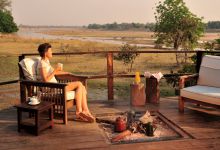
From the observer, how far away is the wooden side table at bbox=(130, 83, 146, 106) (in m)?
5.73

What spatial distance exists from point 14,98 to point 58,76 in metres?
5.71

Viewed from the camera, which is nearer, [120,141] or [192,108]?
[120,141]

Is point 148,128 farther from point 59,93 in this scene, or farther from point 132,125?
point 59,93

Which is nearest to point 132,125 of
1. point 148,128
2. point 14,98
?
point 148,128

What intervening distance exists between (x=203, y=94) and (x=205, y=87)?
47 centimetres

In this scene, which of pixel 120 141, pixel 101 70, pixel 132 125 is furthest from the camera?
pixel 101 70

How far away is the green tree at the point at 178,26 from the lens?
23.6 metres

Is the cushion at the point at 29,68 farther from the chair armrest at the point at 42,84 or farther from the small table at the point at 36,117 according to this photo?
the small table at the point at 36,117

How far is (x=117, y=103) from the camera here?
5926 mm

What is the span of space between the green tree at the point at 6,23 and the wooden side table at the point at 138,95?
55579 millimetres

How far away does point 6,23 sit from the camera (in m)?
58.5

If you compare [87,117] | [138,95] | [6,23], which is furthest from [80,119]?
[6,23]

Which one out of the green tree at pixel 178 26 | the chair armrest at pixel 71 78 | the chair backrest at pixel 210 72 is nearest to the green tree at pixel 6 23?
the green tree at pixel 178 26

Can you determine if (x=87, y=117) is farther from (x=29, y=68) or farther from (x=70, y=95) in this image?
(x=29, y=68)
